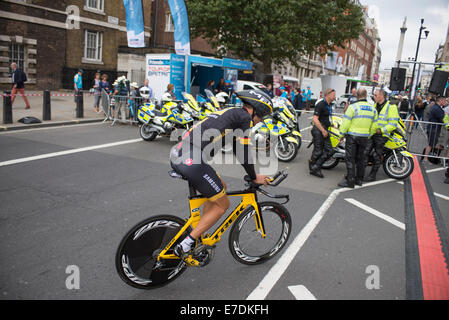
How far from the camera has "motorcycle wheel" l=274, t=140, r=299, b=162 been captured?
9133mm

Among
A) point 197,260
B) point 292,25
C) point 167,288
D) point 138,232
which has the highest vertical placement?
point 292,25

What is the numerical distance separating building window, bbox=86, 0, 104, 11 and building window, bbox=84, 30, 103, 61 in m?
1.65

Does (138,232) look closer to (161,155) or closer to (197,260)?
(197,260)

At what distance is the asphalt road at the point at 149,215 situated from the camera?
11.0ft

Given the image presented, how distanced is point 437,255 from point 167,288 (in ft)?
11.2

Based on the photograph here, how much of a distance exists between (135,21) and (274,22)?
12305 mm

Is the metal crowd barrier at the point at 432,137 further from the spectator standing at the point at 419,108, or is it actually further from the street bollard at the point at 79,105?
the street bollard at the point at 79,105

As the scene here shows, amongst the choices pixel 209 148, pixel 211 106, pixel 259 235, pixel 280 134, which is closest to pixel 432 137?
pixel 280 134

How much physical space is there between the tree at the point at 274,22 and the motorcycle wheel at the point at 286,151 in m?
16.7

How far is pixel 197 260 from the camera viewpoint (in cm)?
337

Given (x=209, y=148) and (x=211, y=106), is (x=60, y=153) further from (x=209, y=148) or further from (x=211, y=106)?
(x=209, y=148)

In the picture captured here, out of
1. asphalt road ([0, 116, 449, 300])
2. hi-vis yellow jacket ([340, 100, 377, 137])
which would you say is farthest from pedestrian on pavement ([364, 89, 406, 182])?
asphalt road ([0, 116, 449, 300])

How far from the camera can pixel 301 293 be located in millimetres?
3355
